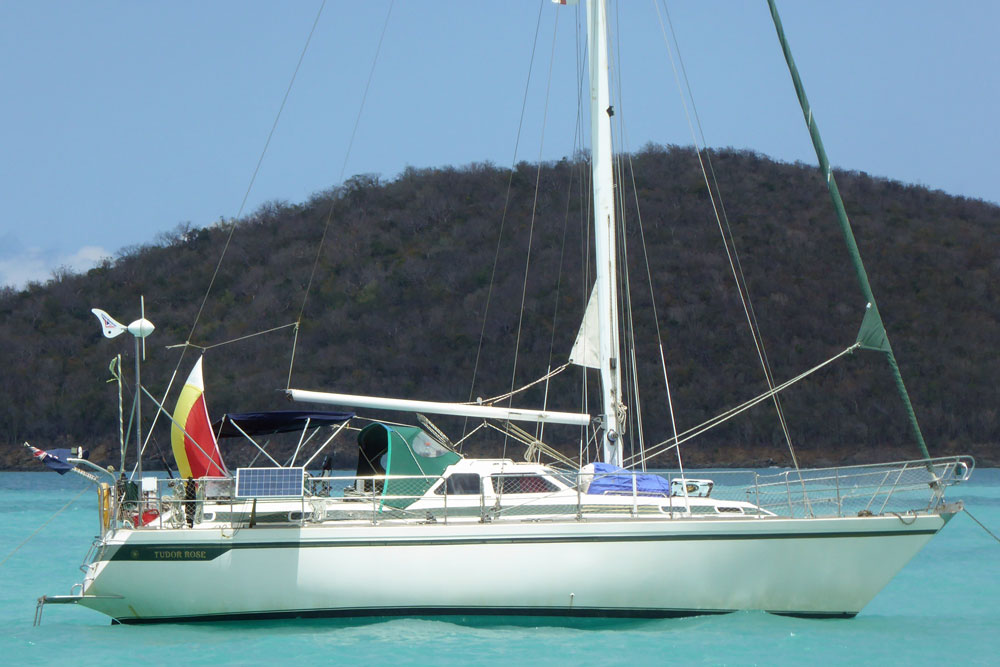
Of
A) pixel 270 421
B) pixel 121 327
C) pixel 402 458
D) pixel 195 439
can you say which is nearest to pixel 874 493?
pixel 402 458

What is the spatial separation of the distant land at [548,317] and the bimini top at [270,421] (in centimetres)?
3419

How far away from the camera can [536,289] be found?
2462 inches

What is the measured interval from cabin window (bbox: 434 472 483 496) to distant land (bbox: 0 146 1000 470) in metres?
35.1

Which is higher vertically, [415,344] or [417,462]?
[415,344]

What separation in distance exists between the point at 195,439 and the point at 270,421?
112 centimetres

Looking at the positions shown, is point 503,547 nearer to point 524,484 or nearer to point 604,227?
point 524,484

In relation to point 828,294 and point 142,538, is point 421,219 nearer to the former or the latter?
point 828,294

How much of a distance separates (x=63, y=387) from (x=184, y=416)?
5104 centimetres

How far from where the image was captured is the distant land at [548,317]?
54.2m

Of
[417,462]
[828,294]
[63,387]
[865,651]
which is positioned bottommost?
[865,651]

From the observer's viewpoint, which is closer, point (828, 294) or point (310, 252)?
point (828, 294)

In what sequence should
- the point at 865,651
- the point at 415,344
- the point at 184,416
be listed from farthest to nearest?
the point at 415,344
the point at 184,416
the point at 865,651

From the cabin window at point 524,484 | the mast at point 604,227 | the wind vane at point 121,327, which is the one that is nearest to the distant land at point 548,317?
the mast at point 604,227

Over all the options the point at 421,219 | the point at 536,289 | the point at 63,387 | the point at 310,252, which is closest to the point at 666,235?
the point at 536,289
